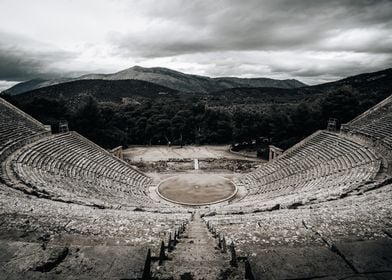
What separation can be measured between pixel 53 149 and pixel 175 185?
871cm

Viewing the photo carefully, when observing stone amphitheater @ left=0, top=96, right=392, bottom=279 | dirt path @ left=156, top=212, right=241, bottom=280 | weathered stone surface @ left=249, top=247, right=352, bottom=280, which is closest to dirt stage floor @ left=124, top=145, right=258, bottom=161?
stone amphitheater @ left=0, top=96, right=392, bottom=279

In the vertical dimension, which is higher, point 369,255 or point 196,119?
point 369,255

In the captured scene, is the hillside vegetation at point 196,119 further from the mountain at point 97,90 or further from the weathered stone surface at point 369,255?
the mountain at point 97,90

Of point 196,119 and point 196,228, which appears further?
point 196,119

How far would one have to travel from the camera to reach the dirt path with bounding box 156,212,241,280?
11.4ft

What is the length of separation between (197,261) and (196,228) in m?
3.39

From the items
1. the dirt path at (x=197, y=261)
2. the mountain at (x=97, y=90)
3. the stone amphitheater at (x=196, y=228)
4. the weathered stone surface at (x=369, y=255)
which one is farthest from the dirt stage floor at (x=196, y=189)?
the mountain at (x=97, y=90)

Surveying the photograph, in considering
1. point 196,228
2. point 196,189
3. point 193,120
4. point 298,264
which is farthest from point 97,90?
point 298,264

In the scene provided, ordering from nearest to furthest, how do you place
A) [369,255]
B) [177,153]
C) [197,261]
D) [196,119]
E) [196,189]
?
[369,255] → [197,261] → [196,189] → [177,153] → [196,119]

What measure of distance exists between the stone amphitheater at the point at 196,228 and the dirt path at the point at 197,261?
2cm

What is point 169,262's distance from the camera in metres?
4.08

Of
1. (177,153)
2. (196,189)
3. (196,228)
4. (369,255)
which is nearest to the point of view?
(369,255)

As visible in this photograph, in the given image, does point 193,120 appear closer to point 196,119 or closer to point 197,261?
point 196,119

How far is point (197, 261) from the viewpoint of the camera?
14.3 ft
